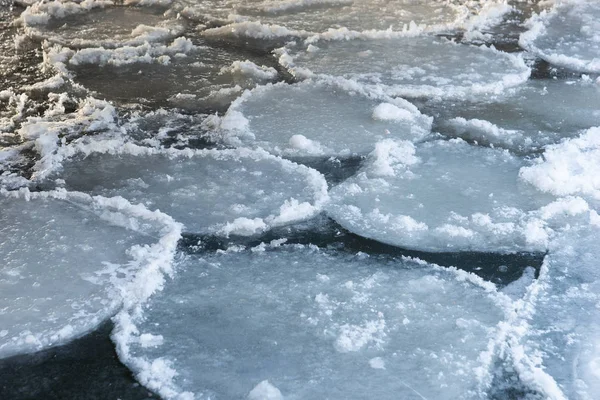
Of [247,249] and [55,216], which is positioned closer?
[247,249]

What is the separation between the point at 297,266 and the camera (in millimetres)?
2400

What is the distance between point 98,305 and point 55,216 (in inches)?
23.2

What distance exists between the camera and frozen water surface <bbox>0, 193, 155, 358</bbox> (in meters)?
2.12

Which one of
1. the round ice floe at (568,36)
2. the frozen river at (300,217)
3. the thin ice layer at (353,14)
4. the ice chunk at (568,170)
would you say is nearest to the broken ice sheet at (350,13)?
the thin ice layer at (353,14)

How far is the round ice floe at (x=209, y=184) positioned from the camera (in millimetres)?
2676

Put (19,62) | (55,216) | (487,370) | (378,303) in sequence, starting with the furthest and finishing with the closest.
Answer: (19,62) < (55,216) < (378,303) < (487,370)

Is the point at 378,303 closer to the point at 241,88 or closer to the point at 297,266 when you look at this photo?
the point at 297,266

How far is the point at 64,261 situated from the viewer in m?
2.39

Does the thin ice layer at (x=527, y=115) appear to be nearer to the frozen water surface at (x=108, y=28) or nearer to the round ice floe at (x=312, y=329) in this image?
the round ice floe at (x=312, y=329)

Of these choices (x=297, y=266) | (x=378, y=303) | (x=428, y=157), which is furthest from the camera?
(x=428, y=157)

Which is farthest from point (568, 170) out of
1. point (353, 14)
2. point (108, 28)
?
point (108, 28)

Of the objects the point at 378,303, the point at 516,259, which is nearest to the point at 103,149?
the point at 378,303

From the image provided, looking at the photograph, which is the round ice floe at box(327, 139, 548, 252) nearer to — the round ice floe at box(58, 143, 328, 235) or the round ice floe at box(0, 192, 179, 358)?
the round ice floe at box(58, 143, 328, 235)

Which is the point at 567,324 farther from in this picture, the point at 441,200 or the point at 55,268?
the point at 55,268
